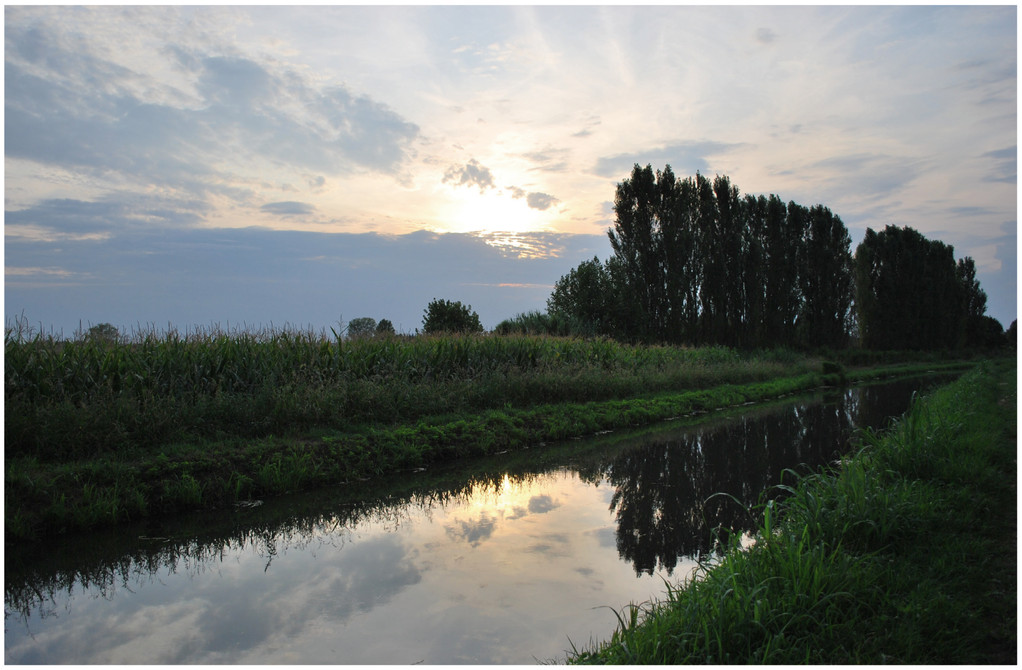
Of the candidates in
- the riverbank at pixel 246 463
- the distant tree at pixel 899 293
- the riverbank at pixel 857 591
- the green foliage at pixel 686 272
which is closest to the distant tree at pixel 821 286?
the green foliage at pixel 686 272

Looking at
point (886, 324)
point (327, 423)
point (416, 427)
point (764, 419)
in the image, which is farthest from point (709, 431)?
point (886, 324)

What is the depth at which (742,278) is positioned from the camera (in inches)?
1390

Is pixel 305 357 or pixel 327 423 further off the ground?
pixel 305 357

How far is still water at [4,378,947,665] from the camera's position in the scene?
13.0 feet

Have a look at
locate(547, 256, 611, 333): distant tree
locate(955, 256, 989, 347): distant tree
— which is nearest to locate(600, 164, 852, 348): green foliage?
locate(547, 256, 611, 333): distant tree

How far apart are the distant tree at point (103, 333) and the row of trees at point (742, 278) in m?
21.5

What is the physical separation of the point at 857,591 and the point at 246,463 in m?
6.62

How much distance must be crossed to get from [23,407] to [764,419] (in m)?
13.8

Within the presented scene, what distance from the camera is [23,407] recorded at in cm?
725

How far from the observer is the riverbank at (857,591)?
314 centimetres

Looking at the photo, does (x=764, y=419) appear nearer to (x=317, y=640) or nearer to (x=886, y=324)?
(x=317, y=640)

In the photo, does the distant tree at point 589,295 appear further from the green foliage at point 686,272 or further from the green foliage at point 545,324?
the green foliage at point 545,324

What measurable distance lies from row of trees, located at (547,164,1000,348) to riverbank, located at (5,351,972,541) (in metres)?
18.2

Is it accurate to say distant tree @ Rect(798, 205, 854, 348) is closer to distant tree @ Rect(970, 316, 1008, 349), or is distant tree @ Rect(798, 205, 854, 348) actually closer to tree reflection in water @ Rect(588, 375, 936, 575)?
distant tree @ Rect(970, 316, 1008, 349)
